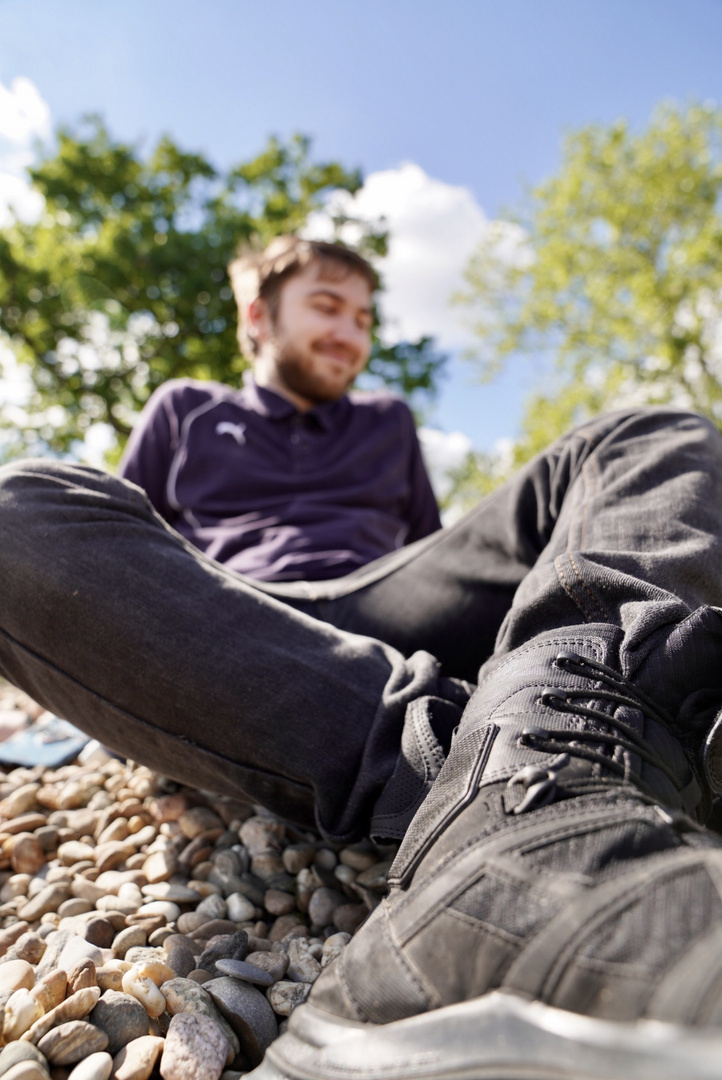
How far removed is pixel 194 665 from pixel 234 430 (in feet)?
4.67

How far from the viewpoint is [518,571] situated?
Answer: 1.59 meters

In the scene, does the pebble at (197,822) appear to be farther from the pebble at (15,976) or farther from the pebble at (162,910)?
the pebble at (15,976)

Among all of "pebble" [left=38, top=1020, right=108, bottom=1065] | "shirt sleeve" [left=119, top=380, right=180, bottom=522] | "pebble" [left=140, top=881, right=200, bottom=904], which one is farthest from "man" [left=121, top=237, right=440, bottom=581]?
"pebble" [left=38, top=1020, right=108, bottom=1065]

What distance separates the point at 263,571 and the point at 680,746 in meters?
1.23

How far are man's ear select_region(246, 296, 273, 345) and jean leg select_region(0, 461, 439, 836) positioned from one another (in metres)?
1.86

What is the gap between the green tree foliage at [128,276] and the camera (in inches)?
508

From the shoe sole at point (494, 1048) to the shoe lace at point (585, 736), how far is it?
24cm

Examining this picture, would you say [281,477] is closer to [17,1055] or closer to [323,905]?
[323,905]

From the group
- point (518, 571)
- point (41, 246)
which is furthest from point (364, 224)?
point (518, 571)

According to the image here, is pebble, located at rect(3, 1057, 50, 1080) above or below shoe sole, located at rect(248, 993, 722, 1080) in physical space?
below

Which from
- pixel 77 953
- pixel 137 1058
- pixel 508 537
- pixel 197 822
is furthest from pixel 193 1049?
pixel 508 537

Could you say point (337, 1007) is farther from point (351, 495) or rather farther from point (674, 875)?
point (351, 495)

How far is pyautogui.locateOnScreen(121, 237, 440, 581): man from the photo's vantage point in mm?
2191

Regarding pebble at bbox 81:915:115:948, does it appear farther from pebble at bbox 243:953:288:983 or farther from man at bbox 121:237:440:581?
man at bbox 121:237:440:581
